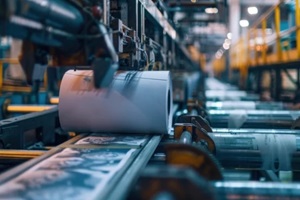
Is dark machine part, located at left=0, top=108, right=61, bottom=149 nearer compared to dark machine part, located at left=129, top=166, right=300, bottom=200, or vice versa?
dark machine part, located at left=129, top=166, right=300, bottom=200

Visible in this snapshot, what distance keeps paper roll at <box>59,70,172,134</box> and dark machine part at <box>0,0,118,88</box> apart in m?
0.42

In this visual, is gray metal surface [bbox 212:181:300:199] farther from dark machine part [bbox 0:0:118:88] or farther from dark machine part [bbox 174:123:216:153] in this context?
dark machine part [bbox 174:123:216:153]

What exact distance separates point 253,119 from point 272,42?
341cm

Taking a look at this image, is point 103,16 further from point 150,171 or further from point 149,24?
point 149,24

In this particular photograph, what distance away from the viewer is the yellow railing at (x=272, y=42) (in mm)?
5277

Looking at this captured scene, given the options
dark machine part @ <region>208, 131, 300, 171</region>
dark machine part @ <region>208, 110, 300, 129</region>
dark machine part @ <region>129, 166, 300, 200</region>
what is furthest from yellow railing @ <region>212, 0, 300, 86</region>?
Result: dark machine part @ <region>129, 166, 300, 200</region>

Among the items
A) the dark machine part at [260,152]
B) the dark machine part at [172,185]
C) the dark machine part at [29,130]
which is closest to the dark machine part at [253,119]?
the dark machine part at [260,152]

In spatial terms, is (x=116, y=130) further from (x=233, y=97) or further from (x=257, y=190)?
(x=233, y=97)

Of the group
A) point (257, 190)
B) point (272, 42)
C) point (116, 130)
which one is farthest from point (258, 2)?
point (257, 190)

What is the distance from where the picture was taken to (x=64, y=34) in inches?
65.9

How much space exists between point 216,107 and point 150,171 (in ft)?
12.4

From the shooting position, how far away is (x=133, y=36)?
105 inches

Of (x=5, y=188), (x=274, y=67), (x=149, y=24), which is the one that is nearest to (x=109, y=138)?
(x=5, y=188)

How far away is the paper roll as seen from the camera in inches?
92.8
